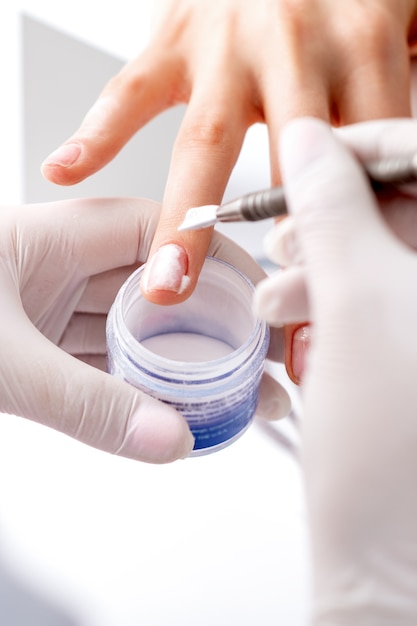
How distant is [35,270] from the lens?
35.4 inches

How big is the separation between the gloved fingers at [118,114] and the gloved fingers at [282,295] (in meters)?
0.46

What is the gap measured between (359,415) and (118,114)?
0.70 m

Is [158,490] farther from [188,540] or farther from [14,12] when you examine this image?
[14,12]

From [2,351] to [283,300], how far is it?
13.5 inches

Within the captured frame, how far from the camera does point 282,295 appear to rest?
23.9 inches

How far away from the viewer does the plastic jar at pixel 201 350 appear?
0.78m

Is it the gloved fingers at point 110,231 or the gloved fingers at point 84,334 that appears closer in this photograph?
the gloved fingers at point 110,231

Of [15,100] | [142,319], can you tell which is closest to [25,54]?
[15,100]

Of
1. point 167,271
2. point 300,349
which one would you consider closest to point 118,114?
point 167,271

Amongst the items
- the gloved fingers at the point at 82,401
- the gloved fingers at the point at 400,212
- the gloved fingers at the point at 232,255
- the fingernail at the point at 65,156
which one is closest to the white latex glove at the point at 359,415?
the gloved fingers at the point at 400,212

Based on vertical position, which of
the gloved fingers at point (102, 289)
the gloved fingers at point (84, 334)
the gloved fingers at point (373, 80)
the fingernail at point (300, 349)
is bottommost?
the fingernail at point (300, 349)

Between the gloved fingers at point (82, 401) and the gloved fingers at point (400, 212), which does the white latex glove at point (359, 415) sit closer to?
the gloved fingers at point (400, 212)

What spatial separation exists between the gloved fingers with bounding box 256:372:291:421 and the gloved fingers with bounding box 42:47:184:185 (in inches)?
15.7

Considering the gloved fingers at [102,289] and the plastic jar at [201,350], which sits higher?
the gloved fingers at [102,289]
